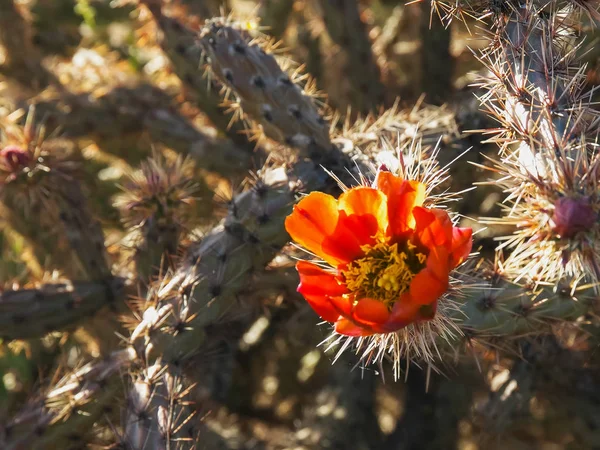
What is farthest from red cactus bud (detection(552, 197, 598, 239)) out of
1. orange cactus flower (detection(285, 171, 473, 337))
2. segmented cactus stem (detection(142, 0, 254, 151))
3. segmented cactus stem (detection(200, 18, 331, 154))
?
segmented cactus stem (detection(142, 0, 254, 151))

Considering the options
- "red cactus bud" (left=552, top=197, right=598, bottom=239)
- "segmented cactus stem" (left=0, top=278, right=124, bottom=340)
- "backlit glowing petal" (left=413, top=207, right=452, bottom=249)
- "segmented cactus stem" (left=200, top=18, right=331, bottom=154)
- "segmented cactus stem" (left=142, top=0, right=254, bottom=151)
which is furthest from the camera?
"segmented cactus stem" (left=142, top=0, right=254, bottom=151)

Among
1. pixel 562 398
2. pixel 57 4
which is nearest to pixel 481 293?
pixel 562 398

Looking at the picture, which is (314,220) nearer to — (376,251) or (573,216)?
(376,251)

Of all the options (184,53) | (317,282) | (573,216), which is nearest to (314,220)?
(317,282)

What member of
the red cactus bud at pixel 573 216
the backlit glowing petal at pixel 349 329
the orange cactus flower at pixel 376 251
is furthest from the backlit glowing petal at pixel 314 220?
the red cactus bud at pixel 573 216

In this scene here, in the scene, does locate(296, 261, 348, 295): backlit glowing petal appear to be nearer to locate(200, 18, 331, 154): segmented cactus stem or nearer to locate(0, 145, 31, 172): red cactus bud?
locate(200, 18, 331, 154): segmented cactus stem

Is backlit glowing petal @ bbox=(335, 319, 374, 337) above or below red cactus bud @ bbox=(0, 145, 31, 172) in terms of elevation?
above

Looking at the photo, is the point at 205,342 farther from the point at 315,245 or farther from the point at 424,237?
the point at 424,237

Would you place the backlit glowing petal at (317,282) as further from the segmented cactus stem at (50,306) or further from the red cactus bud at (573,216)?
the segmented cactus stem at (50,306)

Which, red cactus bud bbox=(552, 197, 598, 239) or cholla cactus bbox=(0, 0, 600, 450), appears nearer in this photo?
red cactus bud bbox=(552, 197, 598, 239)
